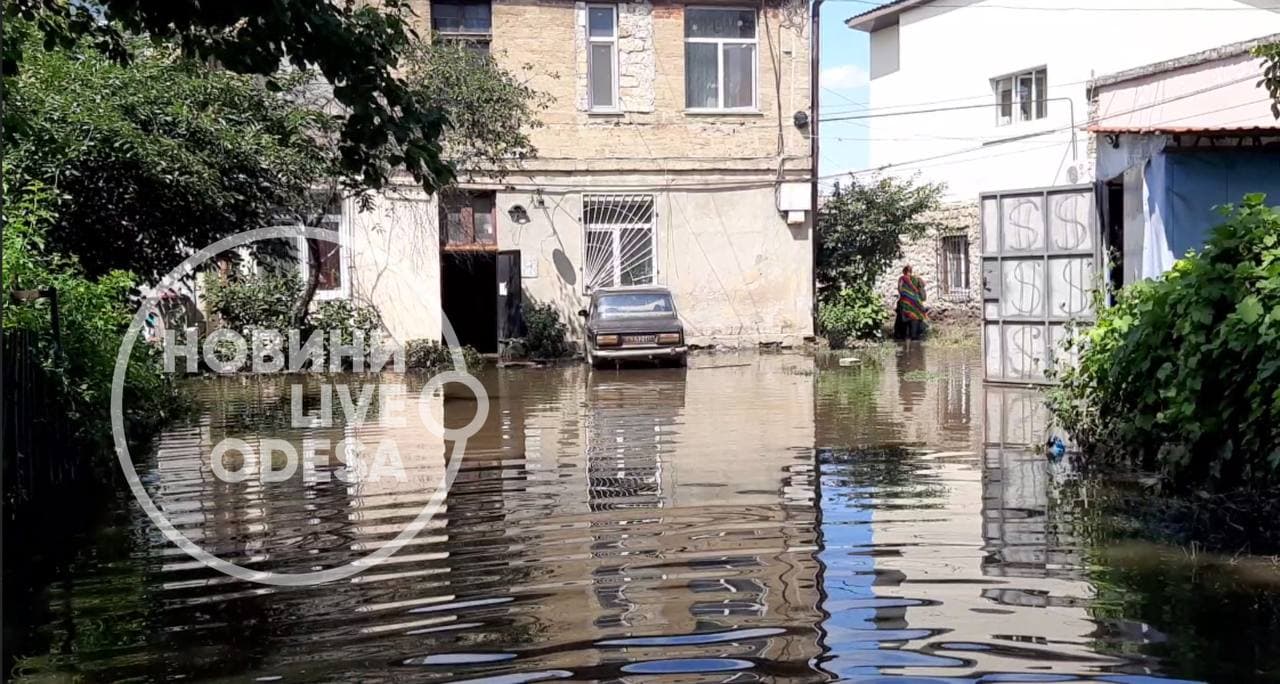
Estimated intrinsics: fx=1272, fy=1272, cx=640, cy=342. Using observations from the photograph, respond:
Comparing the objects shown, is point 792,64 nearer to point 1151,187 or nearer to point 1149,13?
point 1149,13

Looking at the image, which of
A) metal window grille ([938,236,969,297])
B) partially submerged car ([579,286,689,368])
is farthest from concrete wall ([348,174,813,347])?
metal window grille ([938,236,969,297])

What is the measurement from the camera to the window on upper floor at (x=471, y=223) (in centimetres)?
2438

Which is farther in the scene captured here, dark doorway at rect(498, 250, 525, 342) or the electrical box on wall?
the electrical box on wall

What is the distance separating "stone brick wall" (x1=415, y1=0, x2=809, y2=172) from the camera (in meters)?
24.7

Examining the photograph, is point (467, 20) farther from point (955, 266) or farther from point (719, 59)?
point (955, 266)

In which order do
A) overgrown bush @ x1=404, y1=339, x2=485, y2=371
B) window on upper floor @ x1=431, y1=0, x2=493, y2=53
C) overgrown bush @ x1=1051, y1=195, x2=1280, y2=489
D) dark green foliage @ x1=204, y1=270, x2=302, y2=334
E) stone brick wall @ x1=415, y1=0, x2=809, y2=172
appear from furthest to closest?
1. stone brick wall @ x1=415, y1=0, x2=809, y2=172
2. window on upper floor @ x1=431, y1=0, x2=493, y2=53
3. overgrown bush @ x1=404, y1=339, x2=485, y2=371
4. dark green foliage @ x1=204, y1=270, x2=302, y2=334
5. overgrown bush @ x1=1051, y1=195, x2=1280, y2=489

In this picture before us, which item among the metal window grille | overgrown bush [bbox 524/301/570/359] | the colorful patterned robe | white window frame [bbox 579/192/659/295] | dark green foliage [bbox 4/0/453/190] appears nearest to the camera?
dark green foliage [bbox 4/0/453/190]

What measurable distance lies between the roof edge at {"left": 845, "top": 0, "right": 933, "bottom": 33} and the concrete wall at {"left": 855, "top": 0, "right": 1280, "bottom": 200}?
0.31 m

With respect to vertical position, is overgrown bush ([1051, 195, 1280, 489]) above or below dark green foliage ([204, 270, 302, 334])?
below

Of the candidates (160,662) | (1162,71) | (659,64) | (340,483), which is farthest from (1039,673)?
(659,64)

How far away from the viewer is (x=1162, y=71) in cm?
1972

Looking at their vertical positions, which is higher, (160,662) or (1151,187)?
(1151,187)

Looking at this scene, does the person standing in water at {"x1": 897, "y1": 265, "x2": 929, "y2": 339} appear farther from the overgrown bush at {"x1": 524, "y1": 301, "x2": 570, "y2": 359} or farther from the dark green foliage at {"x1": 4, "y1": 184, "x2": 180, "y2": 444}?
the dark green foliage at {"x1": 4, "y1": 184, "x2": 180, "y2": 444}

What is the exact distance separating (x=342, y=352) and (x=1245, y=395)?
17.9m
